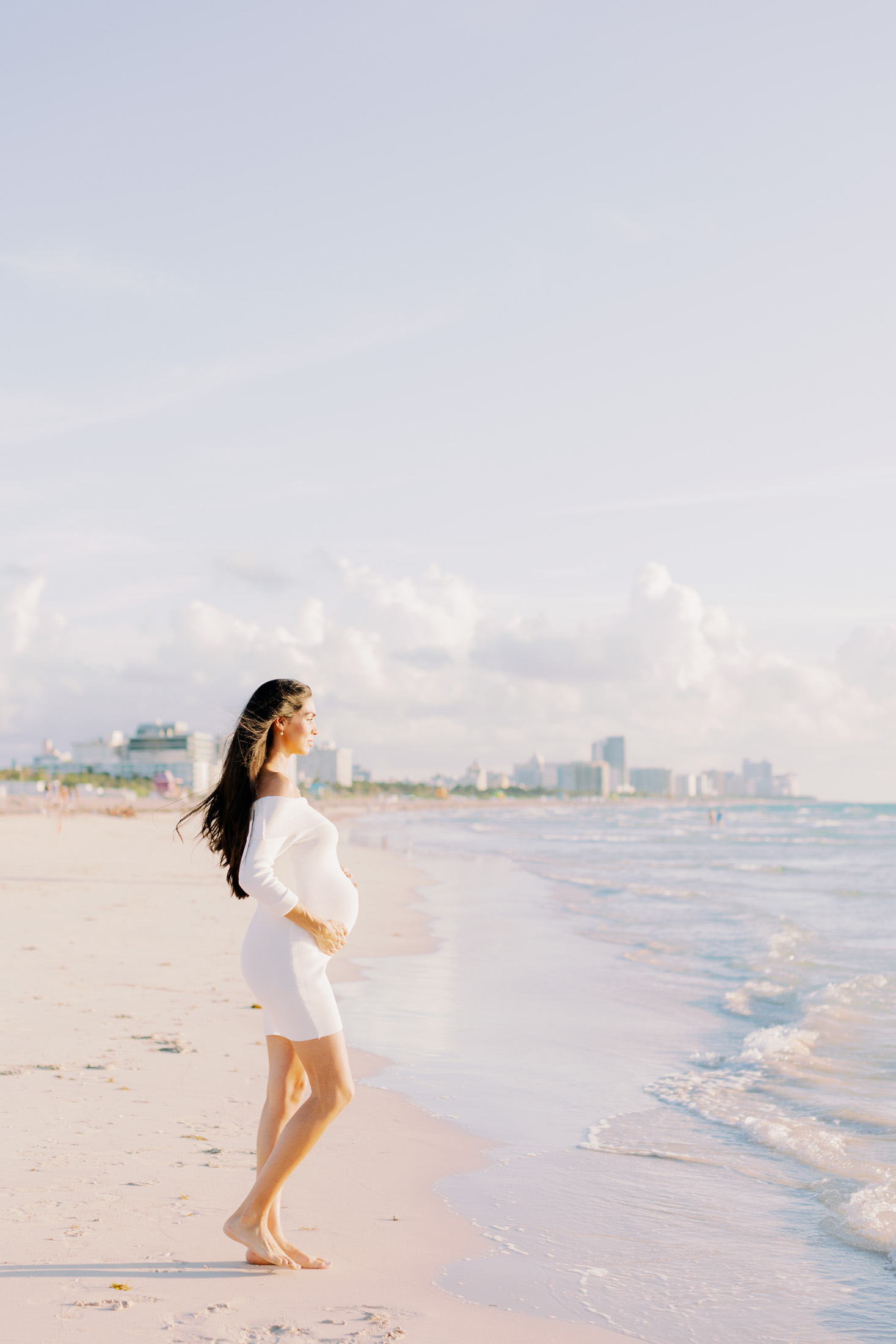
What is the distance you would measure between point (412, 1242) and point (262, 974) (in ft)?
4.58

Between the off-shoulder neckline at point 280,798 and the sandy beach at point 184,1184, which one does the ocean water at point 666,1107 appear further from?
the off-shoulder neckline at point 280,798

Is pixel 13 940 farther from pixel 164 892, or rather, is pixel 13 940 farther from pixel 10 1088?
pixel 164 892

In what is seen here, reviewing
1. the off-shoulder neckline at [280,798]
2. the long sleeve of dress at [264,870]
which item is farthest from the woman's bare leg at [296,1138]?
the off-shoulder neckline at [280,798]

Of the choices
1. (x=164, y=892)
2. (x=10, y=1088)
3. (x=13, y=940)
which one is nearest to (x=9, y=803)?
(x=164, y=892)

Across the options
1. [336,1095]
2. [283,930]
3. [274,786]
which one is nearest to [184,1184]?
[336,1095]

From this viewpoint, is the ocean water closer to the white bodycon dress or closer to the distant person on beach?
the distant person on beach

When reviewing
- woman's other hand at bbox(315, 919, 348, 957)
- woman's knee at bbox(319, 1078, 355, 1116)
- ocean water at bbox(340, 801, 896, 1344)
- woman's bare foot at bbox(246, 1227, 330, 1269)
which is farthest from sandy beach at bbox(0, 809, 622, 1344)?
woman's other hand at bbox(315, 919, 348, 957)

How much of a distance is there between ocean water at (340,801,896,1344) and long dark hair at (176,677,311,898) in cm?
174

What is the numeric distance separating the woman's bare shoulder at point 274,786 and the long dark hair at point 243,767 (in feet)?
0.08

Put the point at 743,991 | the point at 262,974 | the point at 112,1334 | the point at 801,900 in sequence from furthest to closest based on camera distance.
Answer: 1. the point at 801,900
2. the point at 743,991
3. the point at 262,974
4. the point at 112,1334

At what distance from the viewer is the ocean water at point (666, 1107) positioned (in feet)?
12.4

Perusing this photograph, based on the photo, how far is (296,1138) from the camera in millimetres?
3533

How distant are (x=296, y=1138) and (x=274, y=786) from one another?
120cm

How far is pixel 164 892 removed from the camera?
1819 cm
